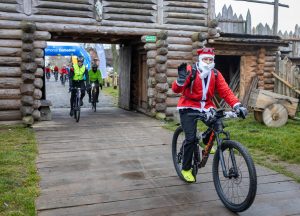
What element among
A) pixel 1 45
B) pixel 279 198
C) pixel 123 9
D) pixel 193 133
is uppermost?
pixel 123 9

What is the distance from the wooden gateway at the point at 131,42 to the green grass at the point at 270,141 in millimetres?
2661

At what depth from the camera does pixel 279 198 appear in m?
4.73

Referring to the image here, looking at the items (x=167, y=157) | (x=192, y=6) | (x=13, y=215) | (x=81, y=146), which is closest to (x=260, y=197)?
(x=167, y=157)

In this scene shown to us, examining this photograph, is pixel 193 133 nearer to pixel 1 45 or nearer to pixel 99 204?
pixel 99 204

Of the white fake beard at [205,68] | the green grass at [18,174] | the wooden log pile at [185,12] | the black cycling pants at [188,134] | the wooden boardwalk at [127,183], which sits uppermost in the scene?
the wooden log pile at [185,12]

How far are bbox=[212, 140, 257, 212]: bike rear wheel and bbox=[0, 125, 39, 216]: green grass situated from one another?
225 cm

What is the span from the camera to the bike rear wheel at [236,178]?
3965 millimetres

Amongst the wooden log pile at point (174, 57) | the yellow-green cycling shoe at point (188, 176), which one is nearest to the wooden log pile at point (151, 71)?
the wooden log pile at point (174, 57)

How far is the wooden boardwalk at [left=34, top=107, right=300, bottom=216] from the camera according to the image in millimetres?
4375

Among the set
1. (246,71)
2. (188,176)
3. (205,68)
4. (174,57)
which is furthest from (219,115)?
(246,71)

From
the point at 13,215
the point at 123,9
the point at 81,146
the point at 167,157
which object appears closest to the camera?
the point at 13,215

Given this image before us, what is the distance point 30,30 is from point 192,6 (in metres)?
5.52

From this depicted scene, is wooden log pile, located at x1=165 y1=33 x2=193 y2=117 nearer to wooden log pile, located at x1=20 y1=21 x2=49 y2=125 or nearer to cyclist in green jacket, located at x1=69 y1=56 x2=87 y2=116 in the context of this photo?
cyclist in green jacket, located at x1=69 y1=56 x2=87 y2=116

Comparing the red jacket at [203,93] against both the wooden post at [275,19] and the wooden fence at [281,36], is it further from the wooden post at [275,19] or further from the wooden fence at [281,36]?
the wooden post at [275,19]
